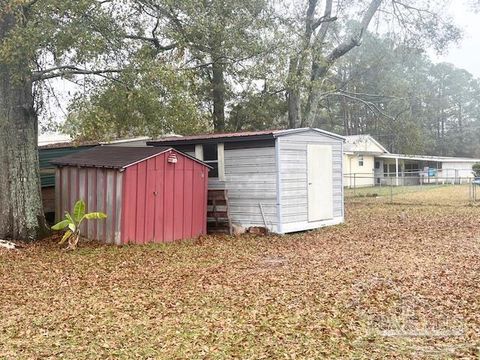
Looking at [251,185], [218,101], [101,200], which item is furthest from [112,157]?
[218,101]

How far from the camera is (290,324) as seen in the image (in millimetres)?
4188

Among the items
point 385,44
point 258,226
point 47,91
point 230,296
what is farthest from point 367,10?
point 230,296

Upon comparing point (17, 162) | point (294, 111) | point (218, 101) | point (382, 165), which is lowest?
point (17, 162)

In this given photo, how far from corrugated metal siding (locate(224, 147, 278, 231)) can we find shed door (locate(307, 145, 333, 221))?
3.79 ft

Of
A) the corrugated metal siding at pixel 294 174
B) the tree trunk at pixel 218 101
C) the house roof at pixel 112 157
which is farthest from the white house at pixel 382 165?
the house roof at pixel 112 157

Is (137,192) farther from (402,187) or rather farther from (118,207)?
(402,187)

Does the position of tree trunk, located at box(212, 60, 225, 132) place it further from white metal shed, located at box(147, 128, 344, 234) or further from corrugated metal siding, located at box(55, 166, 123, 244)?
corrugated metal siding, located at box(55, 166, 123, 244)

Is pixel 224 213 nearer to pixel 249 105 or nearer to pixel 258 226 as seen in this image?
pixel 258 226

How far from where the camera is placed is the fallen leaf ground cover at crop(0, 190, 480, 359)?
3.70 m

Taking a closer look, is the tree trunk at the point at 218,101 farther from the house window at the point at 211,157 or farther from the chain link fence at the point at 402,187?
the chain link fence at the point at 402,187

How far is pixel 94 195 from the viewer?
9.08m

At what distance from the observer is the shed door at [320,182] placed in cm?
1091

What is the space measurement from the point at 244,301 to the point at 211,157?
252 inches

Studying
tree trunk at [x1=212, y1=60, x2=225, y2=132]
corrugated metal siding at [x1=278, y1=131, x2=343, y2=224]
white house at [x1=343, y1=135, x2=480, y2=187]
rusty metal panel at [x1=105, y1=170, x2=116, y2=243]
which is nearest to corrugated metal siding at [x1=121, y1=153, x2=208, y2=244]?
rusty metal panel at [x1=105, y1=170, x2=116, y2=243]
